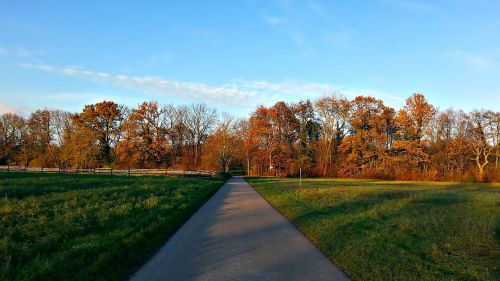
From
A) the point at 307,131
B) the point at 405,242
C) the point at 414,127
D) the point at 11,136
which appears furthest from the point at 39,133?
the point at 405,242

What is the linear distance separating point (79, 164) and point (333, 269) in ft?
186

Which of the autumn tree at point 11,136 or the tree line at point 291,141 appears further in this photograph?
the autumn tree at point 11,136

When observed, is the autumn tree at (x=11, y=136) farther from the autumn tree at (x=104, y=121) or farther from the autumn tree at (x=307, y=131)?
the autumn tree at (x=307, y=131)

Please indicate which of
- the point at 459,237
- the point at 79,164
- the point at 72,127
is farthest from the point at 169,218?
the point at 72,127

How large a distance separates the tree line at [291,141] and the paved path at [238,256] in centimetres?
5061

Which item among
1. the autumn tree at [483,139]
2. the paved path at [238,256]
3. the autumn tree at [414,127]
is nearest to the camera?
the paved path at [238,256]

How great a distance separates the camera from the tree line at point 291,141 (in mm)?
56375

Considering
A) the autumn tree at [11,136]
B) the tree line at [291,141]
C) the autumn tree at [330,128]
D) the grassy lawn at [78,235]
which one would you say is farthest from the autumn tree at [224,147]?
the grassy lawn at [78,235]

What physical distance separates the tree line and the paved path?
50.6 meters

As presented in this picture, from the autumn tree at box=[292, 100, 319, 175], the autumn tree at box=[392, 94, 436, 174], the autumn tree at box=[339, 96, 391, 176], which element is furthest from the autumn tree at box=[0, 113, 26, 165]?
the autumn tree at box=[392, 94, 436, 174]

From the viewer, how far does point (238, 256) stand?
7.59 metres

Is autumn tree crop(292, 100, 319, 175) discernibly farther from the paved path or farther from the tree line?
the paved path

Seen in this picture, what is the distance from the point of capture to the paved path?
6.31 m

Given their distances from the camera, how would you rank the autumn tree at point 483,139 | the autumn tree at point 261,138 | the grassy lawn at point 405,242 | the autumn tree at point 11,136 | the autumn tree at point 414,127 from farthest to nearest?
the autumn tree at point 11,136, the autumn tree at point 261,138, the autumn tree at point 414,127, the autumn tree at point 483,139, the grassy lawn at point 405,242
